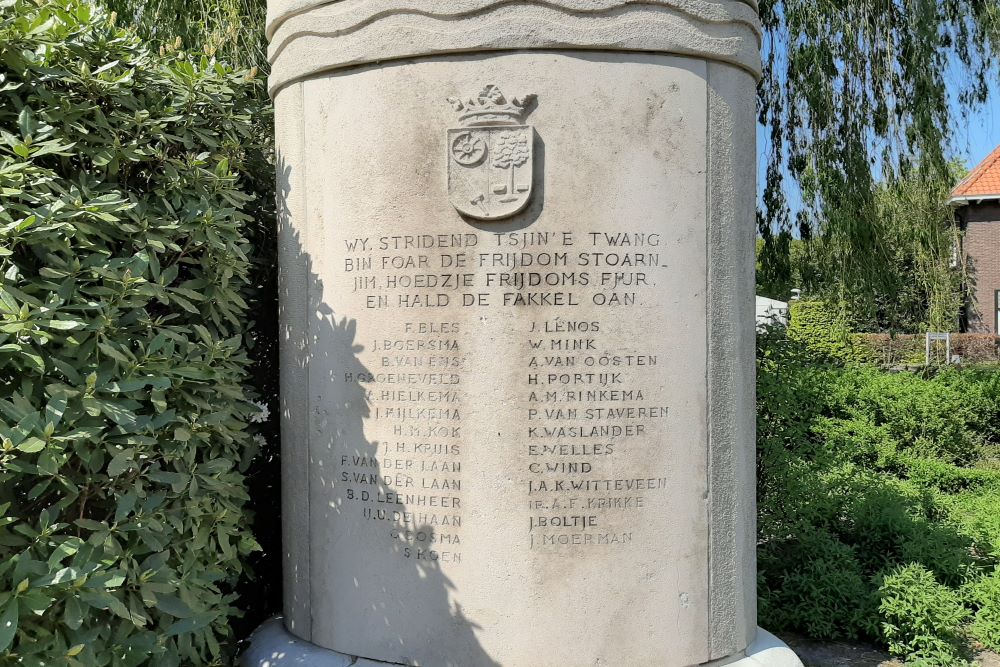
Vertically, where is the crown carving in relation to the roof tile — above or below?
below

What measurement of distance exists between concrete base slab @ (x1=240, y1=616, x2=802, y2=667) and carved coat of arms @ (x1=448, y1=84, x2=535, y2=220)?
6.24 ft

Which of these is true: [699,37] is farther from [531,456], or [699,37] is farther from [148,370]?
[148,370]

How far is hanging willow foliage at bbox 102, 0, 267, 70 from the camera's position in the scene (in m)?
6.88

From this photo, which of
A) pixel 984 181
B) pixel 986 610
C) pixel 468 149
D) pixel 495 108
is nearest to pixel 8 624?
pixel 468 149

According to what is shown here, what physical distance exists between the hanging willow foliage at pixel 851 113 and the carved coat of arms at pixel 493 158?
547 centimetres

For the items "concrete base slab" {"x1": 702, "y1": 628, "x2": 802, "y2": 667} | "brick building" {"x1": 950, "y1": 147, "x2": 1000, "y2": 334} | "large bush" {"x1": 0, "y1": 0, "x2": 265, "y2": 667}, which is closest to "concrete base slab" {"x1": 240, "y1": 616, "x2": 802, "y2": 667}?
"concrete base slab" {"x1": 702, "y1": 628, "x2": 802, "y2": 667}

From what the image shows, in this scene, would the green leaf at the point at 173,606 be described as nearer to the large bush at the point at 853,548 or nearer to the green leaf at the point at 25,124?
the green leaf at the point at 25,124

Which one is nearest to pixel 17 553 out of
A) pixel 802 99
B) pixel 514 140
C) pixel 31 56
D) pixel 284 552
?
pixel 284 552

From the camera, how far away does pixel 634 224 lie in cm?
348

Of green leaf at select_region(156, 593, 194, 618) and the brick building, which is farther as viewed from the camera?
the brick building

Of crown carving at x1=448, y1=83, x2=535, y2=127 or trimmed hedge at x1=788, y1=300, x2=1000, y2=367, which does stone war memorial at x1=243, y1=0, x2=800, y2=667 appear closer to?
crown carving at x1=448, y1=83, x2=535, y2=127

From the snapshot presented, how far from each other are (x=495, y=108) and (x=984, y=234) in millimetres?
26731

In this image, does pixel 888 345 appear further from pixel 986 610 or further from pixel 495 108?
pixel 495 108

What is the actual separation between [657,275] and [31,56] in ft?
7.85
